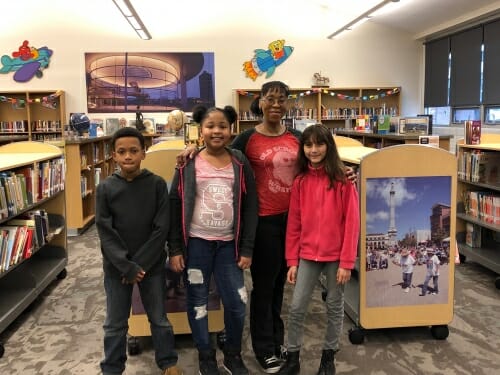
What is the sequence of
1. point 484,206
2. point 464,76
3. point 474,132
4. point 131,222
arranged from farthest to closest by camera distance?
point 464,76 < point 474,132 < point 484,206 < point 131,222

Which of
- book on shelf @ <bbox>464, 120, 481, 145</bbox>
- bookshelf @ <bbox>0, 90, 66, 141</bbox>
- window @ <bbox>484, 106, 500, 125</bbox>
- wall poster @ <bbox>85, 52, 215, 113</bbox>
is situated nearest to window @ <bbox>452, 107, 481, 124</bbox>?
window @ <bbox>484, 106, 500, 125</bbox>

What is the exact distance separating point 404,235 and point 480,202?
1984mm

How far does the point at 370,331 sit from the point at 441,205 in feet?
2.97

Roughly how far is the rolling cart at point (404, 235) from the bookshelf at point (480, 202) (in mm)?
1470

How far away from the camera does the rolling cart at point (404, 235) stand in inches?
108

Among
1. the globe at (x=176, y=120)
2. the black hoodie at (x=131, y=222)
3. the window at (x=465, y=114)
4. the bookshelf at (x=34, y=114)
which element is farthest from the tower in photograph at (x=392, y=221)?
the bookshelf at (x=34, y=114)

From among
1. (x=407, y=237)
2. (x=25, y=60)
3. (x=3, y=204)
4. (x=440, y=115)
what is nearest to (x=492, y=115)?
(x=440, y=115)

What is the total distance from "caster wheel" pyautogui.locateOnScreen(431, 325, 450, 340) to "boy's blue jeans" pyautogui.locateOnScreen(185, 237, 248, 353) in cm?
130

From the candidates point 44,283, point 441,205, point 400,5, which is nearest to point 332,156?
point 441,205

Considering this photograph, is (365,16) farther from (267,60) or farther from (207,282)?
(207,282)

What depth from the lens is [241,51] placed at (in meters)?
9.25

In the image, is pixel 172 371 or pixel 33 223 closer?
pixel 172 371

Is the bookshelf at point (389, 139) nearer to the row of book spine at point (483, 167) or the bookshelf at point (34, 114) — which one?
the row of book spine at point (483, 167)

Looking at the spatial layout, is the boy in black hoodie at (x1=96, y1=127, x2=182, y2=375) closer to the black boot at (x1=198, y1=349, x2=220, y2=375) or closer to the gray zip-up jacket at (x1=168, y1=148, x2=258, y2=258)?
the gray zip-up jacket at (x1=168, y1=148, x2=258, y2=258)
